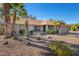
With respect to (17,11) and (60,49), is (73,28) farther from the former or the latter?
(17,11)

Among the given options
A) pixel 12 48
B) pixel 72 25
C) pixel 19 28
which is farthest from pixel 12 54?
pixel 72 25

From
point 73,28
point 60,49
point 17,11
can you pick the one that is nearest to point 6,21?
point 17,11

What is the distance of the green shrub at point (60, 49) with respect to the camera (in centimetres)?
644

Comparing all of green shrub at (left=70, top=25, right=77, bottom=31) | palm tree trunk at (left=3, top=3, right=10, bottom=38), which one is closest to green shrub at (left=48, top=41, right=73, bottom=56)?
green shrub at (left=70, top=25, right=77, bottom=31)

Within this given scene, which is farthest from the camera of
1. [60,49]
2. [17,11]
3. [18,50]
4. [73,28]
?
[17,11]

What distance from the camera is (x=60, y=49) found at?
6602mm

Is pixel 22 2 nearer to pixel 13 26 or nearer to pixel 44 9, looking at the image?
pixel 44 9

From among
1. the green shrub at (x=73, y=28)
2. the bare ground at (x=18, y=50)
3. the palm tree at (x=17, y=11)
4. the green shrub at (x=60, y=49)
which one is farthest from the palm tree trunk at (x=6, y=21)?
the green shrub at (x=73, y=28)

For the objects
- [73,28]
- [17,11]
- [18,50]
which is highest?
[17,11]

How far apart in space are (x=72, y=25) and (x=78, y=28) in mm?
375

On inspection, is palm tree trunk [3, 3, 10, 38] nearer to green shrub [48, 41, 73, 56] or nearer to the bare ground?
the bare ground

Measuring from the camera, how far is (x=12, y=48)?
6.94m

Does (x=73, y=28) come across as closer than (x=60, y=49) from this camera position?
No

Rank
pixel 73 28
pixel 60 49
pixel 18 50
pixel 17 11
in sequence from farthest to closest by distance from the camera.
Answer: pixel 17 11
pixel 73 28
pixel 18 50
pixel 60 49
